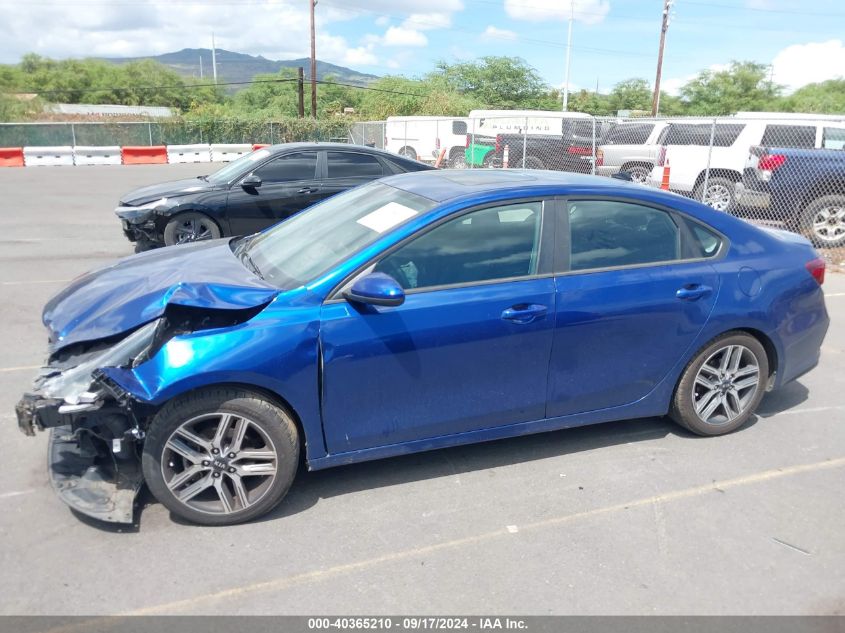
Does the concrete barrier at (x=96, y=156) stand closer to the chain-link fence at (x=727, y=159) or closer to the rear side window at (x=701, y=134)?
the chain-link fence at (x=727, y=159)

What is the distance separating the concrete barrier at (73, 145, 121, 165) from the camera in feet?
86.4

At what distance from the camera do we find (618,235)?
4.09 metres

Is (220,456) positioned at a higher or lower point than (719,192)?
lower

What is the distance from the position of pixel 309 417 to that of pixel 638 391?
6.52 feet

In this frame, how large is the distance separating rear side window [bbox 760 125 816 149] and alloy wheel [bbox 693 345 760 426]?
10.3m

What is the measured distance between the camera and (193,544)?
3270 millimetres

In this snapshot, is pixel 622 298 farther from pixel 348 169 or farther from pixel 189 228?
pixel 189 228

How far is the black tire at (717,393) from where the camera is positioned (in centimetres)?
432

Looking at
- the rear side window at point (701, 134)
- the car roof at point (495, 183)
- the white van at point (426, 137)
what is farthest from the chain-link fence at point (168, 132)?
the car roof at point (495, 183)

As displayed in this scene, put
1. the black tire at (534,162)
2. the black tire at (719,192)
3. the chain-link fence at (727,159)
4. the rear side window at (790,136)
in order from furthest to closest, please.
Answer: the black tire at (534,162)
the rear side window at (790,136)
the black tire at (719,192)
the chain-link fence at (727,159)

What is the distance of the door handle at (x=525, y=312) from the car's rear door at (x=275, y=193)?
596 cm

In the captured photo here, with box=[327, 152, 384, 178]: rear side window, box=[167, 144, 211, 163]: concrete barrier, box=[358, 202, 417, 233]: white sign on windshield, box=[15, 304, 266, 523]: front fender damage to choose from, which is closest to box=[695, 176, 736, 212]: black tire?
box=[327, 152, 384, 178]: rear side window

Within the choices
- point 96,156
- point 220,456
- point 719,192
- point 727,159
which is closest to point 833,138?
point 727,159

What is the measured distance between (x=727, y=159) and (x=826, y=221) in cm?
257
